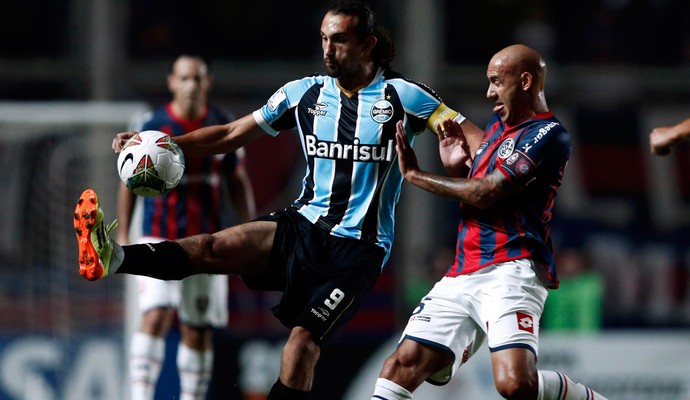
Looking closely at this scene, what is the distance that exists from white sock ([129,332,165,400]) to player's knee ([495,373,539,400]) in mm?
2589

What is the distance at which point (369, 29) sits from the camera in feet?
17.6

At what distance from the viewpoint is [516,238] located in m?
5.07

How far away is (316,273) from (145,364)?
1921mm

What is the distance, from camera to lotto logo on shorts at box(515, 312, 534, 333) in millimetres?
4961

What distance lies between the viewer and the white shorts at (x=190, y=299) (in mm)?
6961

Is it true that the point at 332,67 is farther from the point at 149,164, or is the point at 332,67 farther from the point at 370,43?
the point at 149,164

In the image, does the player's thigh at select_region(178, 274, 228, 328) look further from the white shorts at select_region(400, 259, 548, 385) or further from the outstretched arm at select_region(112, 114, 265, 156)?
the white shorts at select_region(400, 259, 548, 385)

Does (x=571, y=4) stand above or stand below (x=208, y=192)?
above

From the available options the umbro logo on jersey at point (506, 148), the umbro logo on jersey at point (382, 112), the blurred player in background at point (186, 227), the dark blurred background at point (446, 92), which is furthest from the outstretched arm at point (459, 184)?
the dark blurred background at point (446, 92)

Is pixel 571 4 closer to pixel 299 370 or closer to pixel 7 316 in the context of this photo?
pixel 7 316

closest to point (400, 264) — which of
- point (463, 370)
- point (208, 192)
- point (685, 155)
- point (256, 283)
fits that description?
point (463, 370)

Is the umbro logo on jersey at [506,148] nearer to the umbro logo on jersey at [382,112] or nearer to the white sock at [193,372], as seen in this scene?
the umbro logo on jersey at [382,112]

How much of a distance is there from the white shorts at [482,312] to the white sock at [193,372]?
208 centimetres

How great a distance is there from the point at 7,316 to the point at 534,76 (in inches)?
181
